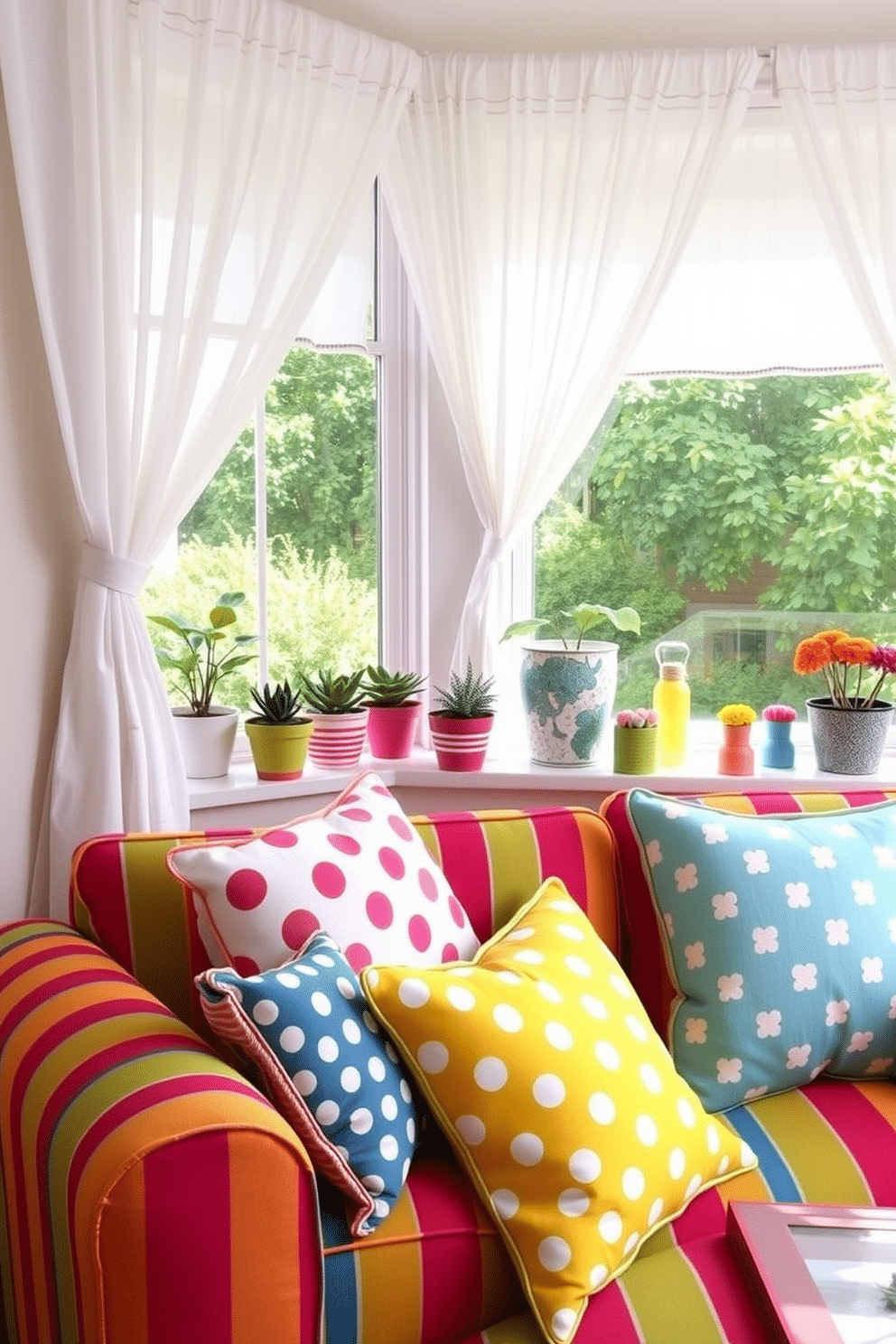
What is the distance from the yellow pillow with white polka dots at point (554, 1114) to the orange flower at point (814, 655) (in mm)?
1264

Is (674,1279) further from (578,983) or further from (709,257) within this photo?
(709,257)

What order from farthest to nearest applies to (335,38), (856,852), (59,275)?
(335,38), (59,275), (856,852)

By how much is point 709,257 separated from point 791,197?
220 mm

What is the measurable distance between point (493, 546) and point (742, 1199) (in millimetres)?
1668

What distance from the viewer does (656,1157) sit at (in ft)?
5.36

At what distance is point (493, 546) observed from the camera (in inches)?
120

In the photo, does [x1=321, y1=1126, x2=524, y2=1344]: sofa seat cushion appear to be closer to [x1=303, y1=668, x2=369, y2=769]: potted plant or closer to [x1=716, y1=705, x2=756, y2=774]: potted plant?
[x1=303, y1=668, x2=369, y2=769]: potted plant

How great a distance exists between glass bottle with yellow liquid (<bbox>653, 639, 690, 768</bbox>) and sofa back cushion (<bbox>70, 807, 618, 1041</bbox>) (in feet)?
2.79

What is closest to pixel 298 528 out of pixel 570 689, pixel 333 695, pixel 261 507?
pixel 261 507

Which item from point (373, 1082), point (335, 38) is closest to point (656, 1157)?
point (373, 1082)

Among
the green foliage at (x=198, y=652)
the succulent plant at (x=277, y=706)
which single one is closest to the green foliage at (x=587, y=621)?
the succulent plant at (x=277, y=706)

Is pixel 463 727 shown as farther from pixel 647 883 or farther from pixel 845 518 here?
pixel 845 518

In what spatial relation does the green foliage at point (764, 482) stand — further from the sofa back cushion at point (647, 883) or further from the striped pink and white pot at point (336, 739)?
the sofa back cushion at point (647, 883)

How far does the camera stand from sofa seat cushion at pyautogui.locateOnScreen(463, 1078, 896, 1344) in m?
1.45
